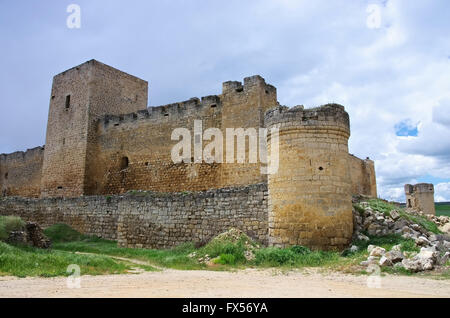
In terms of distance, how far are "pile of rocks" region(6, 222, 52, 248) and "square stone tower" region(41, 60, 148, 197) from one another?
30.2 feet

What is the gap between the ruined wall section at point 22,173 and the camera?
2756cm

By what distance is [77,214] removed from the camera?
16609mm

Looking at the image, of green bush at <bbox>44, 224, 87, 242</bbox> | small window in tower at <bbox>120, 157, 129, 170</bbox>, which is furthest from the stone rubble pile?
small window in tower at <bbox>120, 157, 129, 170</bbox>

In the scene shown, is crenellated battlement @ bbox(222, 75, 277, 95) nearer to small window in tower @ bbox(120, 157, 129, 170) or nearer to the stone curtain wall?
the stone curtain wall

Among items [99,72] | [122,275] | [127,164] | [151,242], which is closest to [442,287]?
[122,275]

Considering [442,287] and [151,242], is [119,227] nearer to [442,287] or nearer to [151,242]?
[151,242]

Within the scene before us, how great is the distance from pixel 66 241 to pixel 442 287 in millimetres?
14283

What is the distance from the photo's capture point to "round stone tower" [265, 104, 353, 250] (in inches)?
360

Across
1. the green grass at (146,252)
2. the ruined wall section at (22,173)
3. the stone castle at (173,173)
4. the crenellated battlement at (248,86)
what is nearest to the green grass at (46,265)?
the green grass at (146,252)

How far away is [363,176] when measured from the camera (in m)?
22.5

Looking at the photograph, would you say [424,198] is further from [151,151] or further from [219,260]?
[219,260]

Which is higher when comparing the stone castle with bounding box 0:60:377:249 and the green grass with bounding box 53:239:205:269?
the stone castle with bounding box 0:60:377:249
